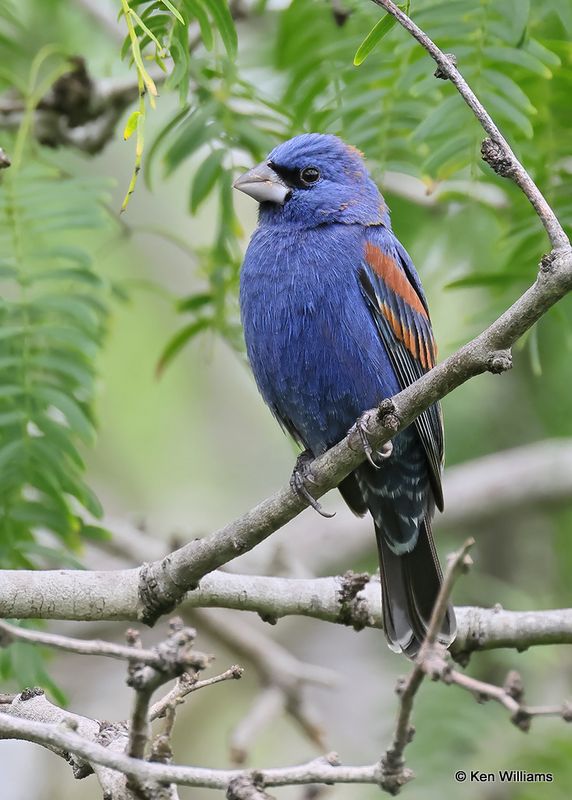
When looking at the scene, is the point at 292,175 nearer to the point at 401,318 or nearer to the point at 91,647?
the point at 401,318

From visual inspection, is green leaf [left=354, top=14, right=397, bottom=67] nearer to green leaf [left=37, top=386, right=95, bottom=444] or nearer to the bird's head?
the bird's head

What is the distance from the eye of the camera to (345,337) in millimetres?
4395

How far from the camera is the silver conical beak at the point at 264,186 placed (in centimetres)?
474

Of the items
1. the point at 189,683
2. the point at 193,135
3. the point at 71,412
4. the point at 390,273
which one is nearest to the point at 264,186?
the point at 193,135

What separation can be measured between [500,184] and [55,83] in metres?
2.41

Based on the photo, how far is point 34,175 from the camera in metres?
4.62

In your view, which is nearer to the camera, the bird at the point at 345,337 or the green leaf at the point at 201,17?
the green leaf at the point at 201,17

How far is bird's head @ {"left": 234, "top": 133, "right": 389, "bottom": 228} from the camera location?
15.6 ft

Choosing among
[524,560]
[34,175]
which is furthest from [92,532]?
[524,560]

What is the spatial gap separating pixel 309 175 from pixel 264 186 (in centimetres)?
24

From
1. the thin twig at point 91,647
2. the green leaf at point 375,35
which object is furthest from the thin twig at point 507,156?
the thin twig at point 91,647

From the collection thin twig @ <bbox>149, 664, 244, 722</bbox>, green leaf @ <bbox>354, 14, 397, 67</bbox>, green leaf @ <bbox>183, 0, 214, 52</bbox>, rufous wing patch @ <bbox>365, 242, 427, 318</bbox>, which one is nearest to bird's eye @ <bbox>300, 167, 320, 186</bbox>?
rufous wing patch @ <bbox>365, 242, 427, 318</bbox>

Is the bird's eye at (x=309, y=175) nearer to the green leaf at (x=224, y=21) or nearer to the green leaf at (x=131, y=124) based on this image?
the green leaf at (x=224, y=21)

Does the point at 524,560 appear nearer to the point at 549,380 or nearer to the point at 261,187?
the point at 549,380
